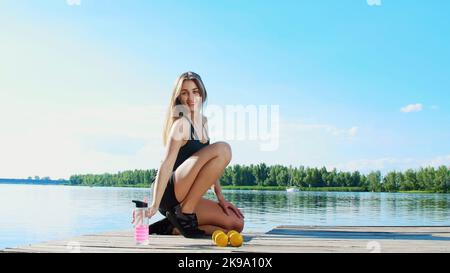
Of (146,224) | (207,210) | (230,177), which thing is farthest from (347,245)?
(230,177)

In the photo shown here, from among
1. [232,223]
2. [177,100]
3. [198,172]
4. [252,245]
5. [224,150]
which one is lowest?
[252,245]

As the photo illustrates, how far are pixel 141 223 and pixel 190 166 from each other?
606 millimetres

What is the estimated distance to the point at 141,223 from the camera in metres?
3.74

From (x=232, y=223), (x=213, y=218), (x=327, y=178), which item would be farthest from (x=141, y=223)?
(x=327, y=178)

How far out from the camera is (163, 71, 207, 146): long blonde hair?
4219 mm

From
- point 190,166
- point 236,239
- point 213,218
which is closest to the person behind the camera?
point 236,239

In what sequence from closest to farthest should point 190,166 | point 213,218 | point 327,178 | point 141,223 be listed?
point 141,223 → point 190,166 → point 213,218 → point 327,178

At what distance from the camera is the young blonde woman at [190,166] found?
4.08 metres

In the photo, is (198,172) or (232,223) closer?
(198,172)

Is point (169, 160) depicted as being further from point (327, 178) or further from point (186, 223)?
point (327, 178)

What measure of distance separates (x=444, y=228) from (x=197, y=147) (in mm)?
3030

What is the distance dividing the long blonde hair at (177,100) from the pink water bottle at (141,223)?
2.46 ft

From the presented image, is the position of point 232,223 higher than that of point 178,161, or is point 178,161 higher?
point 178,161

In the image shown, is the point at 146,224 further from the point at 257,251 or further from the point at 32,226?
the point at 32,226
